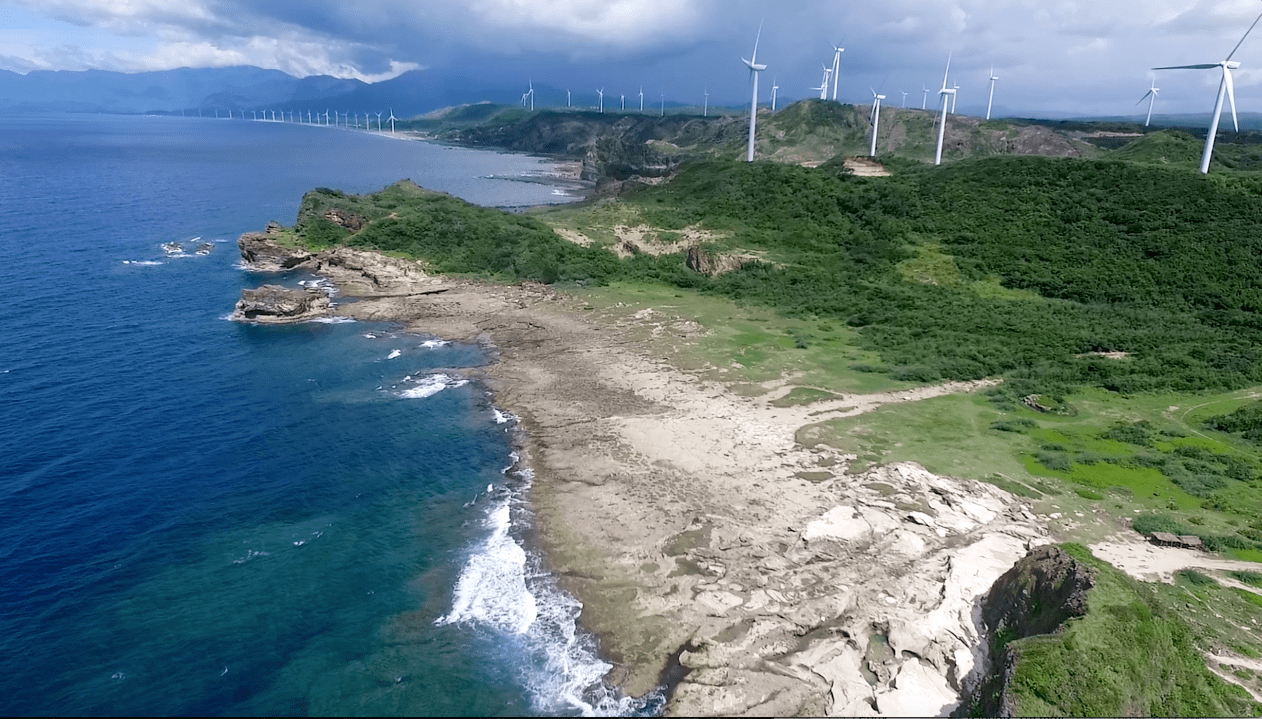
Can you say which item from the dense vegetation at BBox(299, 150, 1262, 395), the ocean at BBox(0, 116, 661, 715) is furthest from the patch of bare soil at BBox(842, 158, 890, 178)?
the ocean at BBox(0, 116, 661, 715)

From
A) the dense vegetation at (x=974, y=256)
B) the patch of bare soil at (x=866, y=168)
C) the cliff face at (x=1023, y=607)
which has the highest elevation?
the patch of bare soil at (x=866, y=168)

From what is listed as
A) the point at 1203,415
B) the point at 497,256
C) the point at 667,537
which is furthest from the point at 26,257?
the point at 1203,415

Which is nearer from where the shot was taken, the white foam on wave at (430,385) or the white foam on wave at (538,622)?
the white foam on wave at (538,622)

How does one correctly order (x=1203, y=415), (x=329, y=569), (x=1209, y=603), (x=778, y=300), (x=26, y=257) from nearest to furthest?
(x=1209, y=603), (x=329, y=569), (x=1203, y=415), (x=778, y=300), (x=26, y=257)

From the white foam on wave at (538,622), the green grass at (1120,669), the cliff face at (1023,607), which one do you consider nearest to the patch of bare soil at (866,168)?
the cliff face at (1023,607)

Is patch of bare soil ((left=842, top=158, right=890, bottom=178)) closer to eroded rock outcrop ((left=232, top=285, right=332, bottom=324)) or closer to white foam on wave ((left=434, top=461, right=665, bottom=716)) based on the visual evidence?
eroded rock outcrop ((left=232, top=285, right=332, bottom=324))

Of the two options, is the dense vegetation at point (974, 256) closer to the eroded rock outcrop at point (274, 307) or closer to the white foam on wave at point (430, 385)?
the eroded rock outcrop at point (274, 307)

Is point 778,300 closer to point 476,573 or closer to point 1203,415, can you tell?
point 1203,415
